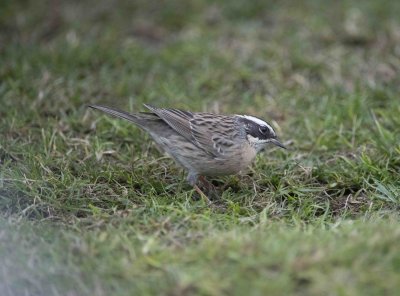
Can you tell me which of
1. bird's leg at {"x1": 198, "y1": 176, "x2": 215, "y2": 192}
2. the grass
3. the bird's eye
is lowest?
bird's leg at {"x1": 198, "y1": 176, "x2": 215, "y2": 192}

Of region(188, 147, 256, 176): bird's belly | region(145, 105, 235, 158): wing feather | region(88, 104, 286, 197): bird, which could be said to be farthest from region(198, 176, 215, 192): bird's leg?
region(145, 105, 235, 158): wing feather

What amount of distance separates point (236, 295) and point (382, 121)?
4.39m

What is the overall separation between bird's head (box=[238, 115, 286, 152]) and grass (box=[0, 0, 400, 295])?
1.08 feet

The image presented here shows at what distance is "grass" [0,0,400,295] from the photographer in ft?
17.4

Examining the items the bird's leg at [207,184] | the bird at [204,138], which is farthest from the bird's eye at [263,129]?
the bird's leg at [207,184]

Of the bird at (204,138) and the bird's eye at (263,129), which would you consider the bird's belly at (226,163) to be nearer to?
the bird at (204,138)

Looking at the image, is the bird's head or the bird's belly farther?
the bird's head

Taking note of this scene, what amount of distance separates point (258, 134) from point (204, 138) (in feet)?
1.84

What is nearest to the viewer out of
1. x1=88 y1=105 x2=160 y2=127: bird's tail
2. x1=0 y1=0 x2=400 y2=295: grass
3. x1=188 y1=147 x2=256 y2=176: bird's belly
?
x1=0 y1=0 x2=400 y2=295: grass

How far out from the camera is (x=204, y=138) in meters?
7.48

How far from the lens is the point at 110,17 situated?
37.3 ft

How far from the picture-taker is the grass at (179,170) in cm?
529

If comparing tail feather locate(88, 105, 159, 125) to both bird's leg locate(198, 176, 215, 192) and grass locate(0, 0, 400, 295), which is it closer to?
grass locate(0, 0, 400, 295)

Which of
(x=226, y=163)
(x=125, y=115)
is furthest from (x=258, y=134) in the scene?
(x=125, y=115)
